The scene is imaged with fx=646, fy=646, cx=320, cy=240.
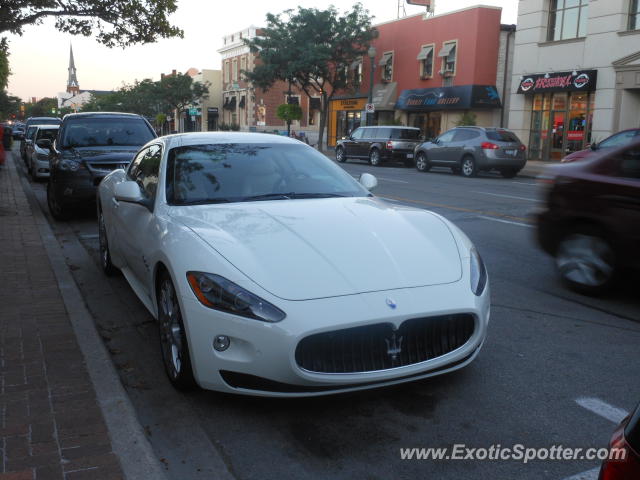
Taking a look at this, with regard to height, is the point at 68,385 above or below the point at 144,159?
below

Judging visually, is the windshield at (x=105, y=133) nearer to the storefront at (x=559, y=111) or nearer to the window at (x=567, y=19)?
the storefront at (x=559, y=111)

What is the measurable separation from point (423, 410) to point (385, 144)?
2416cm

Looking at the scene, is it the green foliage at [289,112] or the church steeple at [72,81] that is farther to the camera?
the church steeple at [72,81]

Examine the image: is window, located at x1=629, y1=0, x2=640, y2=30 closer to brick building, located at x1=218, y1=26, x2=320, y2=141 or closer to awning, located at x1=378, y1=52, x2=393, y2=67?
awning, located at x1=378, y1=52, x2=393, y2=67

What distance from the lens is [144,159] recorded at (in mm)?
5918

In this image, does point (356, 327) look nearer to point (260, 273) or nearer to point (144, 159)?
point (260, 273)

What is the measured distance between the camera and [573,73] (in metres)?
25.7

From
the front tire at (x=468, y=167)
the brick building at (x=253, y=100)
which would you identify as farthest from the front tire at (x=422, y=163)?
the brick building at (x=253, y=100)

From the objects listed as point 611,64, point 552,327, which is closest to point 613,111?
point 611,64

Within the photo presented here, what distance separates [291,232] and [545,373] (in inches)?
73.5

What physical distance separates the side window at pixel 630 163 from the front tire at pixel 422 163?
18.6 m

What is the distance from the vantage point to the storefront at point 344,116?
1637 inches

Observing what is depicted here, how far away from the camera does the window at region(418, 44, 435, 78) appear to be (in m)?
34.6

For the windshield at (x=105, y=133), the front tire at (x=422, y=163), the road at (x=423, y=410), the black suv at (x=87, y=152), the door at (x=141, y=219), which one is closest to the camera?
the road at (x=423, y=410)
